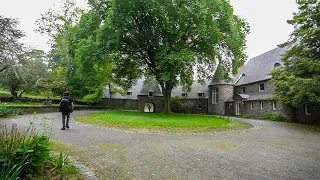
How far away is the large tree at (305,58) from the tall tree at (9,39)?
22.2 meters

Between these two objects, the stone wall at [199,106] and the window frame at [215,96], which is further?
the stone wall at [199,106]

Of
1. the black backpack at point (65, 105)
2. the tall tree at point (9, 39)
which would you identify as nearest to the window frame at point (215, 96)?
the tall tree at point (9, 39)

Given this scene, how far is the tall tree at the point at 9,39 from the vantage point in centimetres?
1705

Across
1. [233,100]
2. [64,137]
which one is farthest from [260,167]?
[233,100]

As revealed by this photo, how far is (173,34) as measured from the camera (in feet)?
70.4

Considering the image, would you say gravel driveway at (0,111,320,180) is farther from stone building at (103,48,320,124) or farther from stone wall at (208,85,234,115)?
stone wall at (208,85,234,115)

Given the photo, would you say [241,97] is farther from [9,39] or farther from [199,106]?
[9,39]

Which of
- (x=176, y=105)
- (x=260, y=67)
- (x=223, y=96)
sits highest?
(x=260, y=67)

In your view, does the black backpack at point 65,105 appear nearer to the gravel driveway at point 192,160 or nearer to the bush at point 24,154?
the gravel driveway at point 192,160

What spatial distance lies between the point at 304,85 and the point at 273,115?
10098 mm

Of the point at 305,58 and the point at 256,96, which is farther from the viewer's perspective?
the point at 256,96

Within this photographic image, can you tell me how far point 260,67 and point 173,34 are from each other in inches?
669

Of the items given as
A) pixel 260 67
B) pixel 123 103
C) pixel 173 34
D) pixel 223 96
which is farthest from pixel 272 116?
pixel 123 103

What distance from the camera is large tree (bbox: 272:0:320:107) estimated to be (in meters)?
16.1
